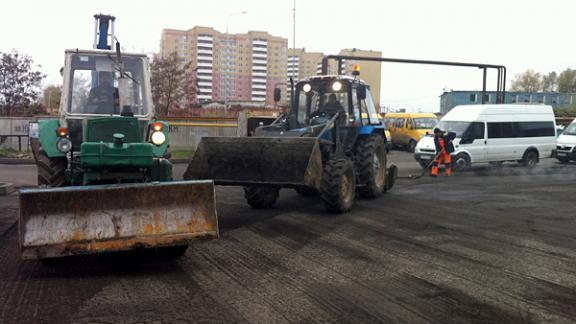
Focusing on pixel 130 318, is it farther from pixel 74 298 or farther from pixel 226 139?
pixel 226 139

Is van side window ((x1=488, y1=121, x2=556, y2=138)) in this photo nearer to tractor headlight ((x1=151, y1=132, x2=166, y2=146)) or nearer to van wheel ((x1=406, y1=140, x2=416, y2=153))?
van wheel ((x1=406, y1=140, x2=416, y2=153))

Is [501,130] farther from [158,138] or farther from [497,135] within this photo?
[158,138]

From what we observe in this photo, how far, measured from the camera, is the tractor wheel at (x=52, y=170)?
704cm

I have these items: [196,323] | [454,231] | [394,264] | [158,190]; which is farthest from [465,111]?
[196,323]

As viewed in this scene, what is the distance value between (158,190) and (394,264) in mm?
2904

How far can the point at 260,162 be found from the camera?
9.27 m

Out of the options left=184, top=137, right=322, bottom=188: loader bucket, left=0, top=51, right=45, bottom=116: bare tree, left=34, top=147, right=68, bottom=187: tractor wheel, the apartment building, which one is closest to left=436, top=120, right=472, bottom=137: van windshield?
left=184, top=137, right=322, bottom=188: loader bucket

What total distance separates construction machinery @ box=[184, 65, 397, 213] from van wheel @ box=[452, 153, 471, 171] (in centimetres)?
659

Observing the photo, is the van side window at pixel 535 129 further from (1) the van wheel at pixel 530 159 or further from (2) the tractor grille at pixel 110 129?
(2) the tractor grille at pixel 110 129

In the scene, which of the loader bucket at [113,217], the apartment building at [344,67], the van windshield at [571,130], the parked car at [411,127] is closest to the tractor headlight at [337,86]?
the loader bucket at [113,217]

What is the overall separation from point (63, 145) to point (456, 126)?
1546cm

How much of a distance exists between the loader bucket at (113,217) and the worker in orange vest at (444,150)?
509 inches

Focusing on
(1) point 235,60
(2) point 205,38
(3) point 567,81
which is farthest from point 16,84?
(3) point 567,81

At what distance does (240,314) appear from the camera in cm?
473
